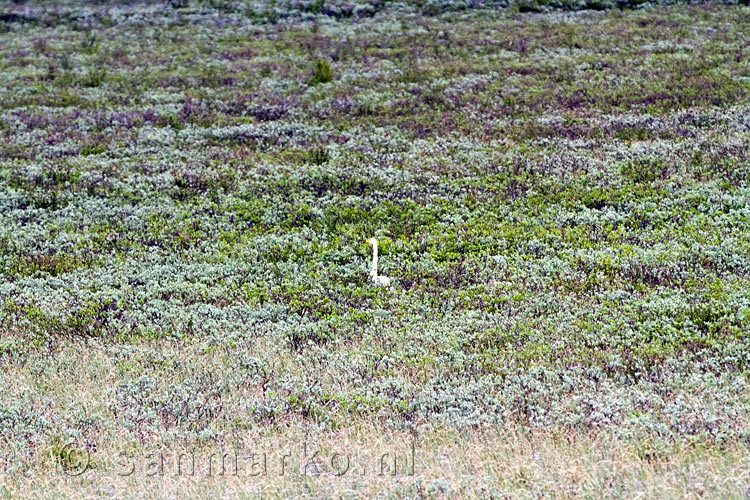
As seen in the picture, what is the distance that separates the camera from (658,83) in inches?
934

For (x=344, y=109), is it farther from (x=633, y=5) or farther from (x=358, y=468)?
(x=633, y=5)

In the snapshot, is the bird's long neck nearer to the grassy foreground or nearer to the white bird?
the white bird

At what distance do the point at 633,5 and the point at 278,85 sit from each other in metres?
20.9

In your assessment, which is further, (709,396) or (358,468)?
(709,396)

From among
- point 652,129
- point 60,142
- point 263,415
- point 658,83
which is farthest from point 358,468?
point 658,83

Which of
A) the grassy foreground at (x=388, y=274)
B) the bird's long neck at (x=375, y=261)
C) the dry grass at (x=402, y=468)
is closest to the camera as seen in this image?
the dry grass at (x=402, y=468)

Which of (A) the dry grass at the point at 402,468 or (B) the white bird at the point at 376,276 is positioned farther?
(B) the white bird at the point at 376,276

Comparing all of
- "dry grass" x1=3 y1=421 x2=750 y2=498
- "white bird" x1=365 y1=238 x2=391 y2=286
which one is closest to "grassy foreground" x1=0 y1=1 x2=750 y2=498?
"dry grass" x1=3 y1=421 x2=750 y2=498

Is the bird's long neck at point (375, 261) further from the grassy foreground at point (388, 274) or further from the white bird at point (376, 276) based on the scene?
the grassy foreground at point (388, 274)

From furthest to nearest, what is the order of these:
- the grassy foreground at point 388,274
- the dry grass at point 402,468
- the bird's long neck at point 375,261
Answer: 1. the bird's long neck at point 375,261
2. the grassy foreground at point 388,274
3. the dry grass at point 402,468

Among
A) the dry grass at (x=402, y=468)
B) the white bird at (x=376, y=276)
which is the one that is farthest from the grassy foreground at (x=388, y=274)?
Result: the white bird at (x=376, y=276)

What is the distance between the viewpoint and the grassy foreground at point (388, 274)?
688 centimetres

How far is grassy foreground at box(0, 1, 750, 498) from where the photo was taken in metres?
6.88

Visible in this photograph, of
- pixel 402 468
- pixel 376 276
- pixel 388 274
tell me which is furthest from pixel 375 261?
pixel 402 468
